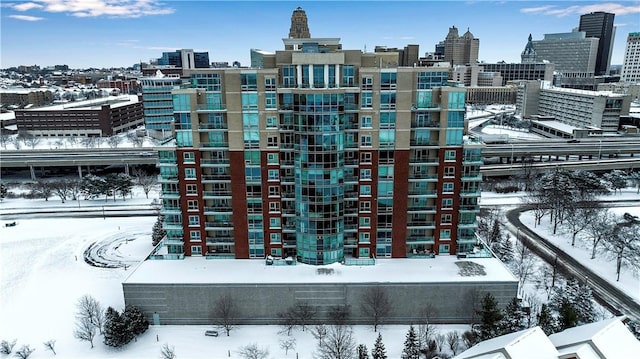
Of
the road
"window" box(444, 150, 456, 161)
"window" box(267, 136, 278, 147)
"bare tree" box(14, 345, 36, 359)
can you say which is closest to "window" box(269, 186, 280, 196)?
"window" box(267, 136, 278, 147)

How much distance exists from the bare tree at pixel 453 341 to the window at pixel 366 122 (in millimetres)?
23276

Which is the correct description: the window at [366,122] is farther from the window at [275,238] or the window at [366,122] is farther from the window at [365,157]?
the window at [275,238]

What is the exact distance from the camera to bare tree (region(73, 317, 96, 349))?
44.0 m

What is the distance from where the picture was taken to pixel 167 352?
136 ft

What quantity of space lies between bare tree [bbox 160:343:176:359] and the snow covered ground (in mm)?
549

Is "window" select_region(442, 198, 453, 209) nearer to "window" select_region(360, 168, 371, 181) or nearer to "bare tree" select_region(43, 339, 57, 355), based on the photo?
"window" select_region(360, 168, 371, 181)

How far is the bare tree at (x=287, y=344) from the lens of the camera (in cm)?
4328

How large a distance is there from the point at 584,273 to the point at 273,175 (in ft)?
143

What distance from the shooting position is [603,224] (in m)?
66.4

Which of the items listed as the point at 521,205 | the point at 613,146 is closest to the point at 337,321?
the point at 521,205

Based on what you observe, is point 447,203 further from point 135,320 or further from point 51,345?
point 51,345

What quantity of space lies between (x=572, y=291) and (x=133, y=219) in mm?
72029

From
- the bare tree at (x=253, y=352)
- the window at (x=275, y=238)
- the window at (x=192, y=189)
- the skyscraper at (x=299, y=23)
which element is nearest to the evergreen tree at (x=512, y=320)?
the bare tree at (x=253, y=352)

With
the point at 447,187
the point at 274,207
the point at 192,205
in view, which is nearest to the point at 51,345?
the point at 192,205
